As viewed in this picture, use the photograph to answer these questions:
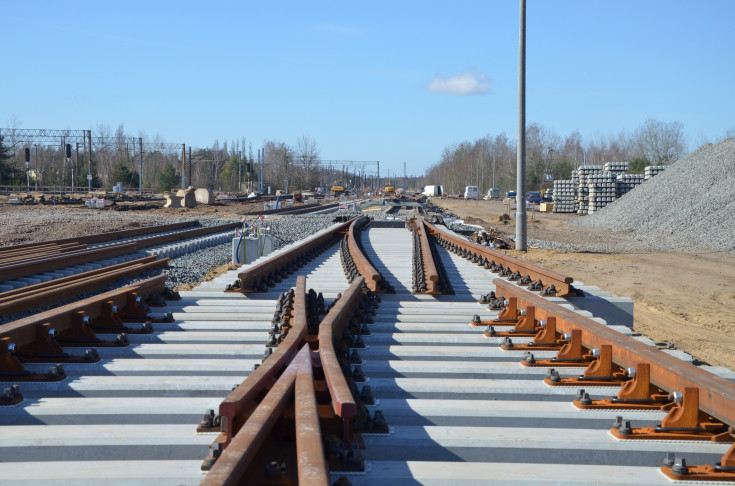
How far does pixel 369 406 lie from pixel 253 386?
73cm

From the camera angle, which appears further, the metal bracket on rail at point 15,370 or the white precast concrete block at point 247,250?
the white precast concrete block at point 247,250

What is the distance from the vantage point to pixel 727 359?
333 inches

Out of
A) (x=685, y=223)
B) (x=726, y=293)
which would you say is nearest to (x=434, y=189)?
(x=685, y=223)

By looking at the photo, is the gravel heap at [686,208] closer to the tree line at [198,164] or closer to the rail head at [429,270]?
the rail head at [429,270]

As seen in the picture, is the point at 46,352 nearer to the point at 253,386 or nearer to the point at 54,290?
the point at 253,386

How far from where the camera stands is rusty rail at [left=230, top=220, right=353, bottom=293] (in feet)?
24.0

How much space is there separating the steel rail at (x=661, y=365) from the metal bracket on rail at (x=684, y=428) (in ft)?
0.21

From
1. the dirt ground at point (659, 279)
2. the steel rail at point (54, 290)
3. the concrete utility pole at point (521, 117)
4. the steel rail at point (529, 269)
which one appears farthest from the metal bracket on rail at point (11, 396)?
the concrete utility pole at point (521, 117)

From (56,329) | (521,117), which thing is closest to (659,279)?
(521,117)

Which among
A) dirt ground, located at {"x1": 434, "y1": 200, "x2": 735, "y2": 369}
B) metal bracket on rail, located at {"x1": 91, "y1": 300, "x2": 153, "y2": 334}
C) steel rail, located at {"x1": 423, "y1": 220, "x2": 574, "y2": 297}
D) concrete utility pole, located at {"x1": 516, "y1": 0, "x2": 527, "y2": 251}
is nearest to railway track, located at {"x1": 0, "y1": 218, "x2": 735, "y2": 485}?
metal bracket on rail, located at {"x1": 91, "y1": 300, "x2": 153, "y2": 334}

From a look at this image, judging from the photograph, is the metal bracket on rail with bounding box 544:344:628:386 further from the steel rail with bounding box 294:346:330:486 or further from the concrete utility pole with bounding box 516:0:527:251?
the concrete utility pole with bounding box 516:0:527:251

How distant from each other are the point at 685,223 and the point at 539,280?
23633mm

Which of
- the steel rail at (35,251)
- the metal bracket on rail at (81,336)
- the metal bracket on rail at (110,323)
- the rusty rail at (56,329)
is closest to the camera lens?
the rusty rail at (56,329)

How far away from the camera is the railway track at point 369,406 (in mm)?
2852
